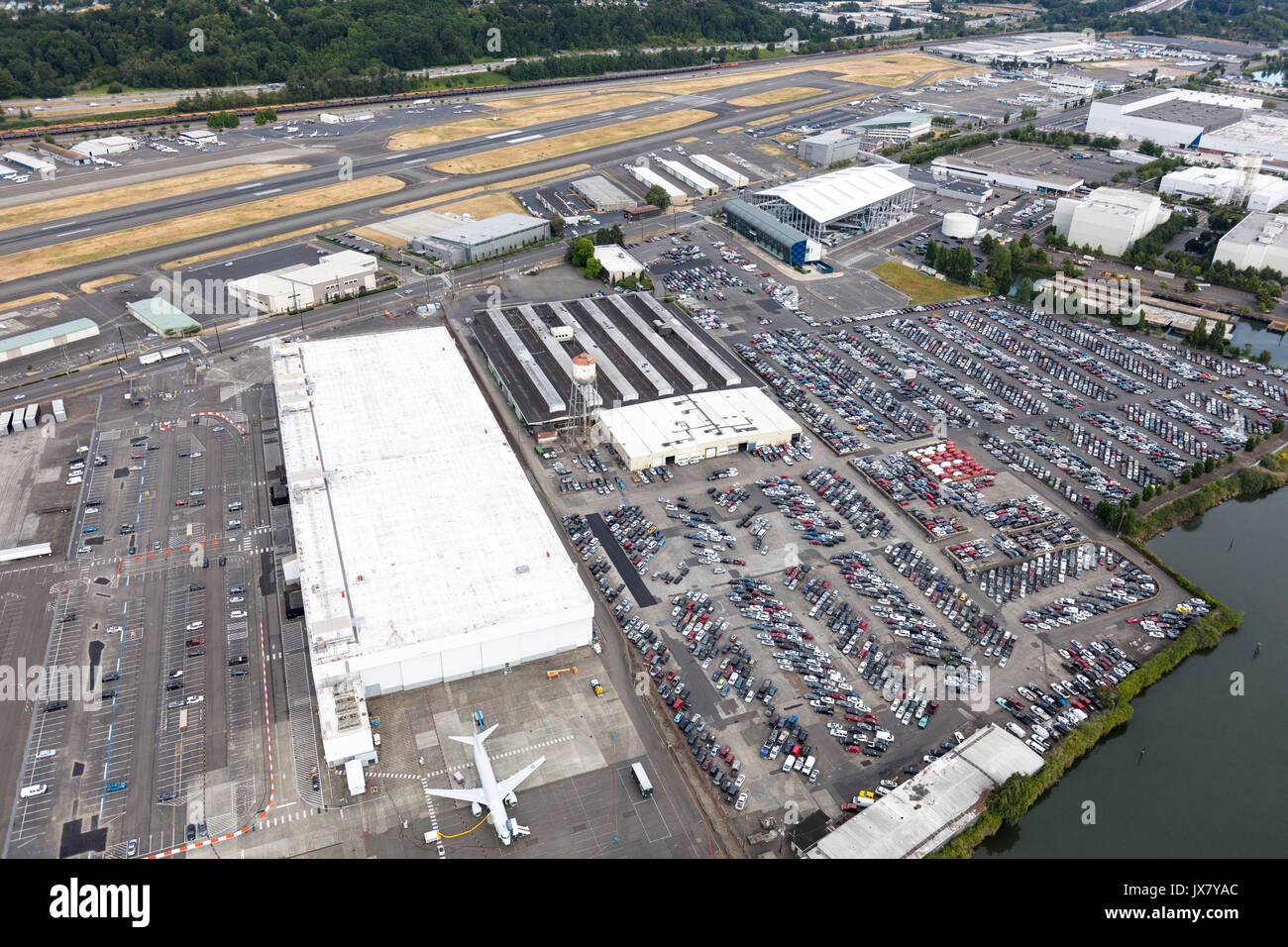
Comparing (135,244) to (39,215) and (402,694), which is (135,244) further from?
(402,694)

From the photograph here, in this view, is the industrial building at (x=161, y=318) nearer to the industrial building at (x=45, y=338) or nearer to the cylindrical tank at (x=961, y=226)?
the industrial building at (x=45, y=338)

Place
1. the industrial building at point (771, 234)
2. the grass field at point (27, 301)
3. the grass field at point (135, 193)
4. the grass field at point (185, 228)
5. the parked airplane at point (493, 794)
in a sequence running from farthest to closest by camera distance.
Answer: the grass field at point (135, 193), the industrial building at point (771, 234), the grass field at point (185, 228), the grass field at point (27, 301), the parked airplane at point (493, 794)

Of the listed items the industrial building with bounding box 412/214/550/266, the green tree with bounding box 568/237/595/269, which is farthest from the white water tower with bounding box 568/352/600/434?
the industrial building with bounding box 412/214/550/266

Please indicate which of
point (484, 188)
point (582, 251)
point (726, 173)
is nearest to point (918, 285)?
point (582, 251)

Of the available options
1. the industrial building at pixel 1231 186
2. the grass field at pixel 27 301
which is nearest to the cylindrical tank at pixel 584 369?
the grass field at pixel 27 301

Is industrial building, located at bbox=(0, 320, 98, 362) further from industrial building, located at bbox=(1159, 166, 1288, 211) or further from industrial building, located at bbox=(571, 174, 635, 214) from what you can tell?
industrial building, located at bbox=(1159, 166, 1288, 211)

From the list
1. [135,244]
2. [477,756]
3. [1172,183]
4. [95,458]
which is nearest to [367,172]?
[135,244]

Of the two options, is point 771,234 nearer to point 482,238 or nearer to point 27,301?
point 482,238

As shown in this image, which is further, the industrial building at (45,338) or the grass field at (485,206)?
the grass field at (485,206)
